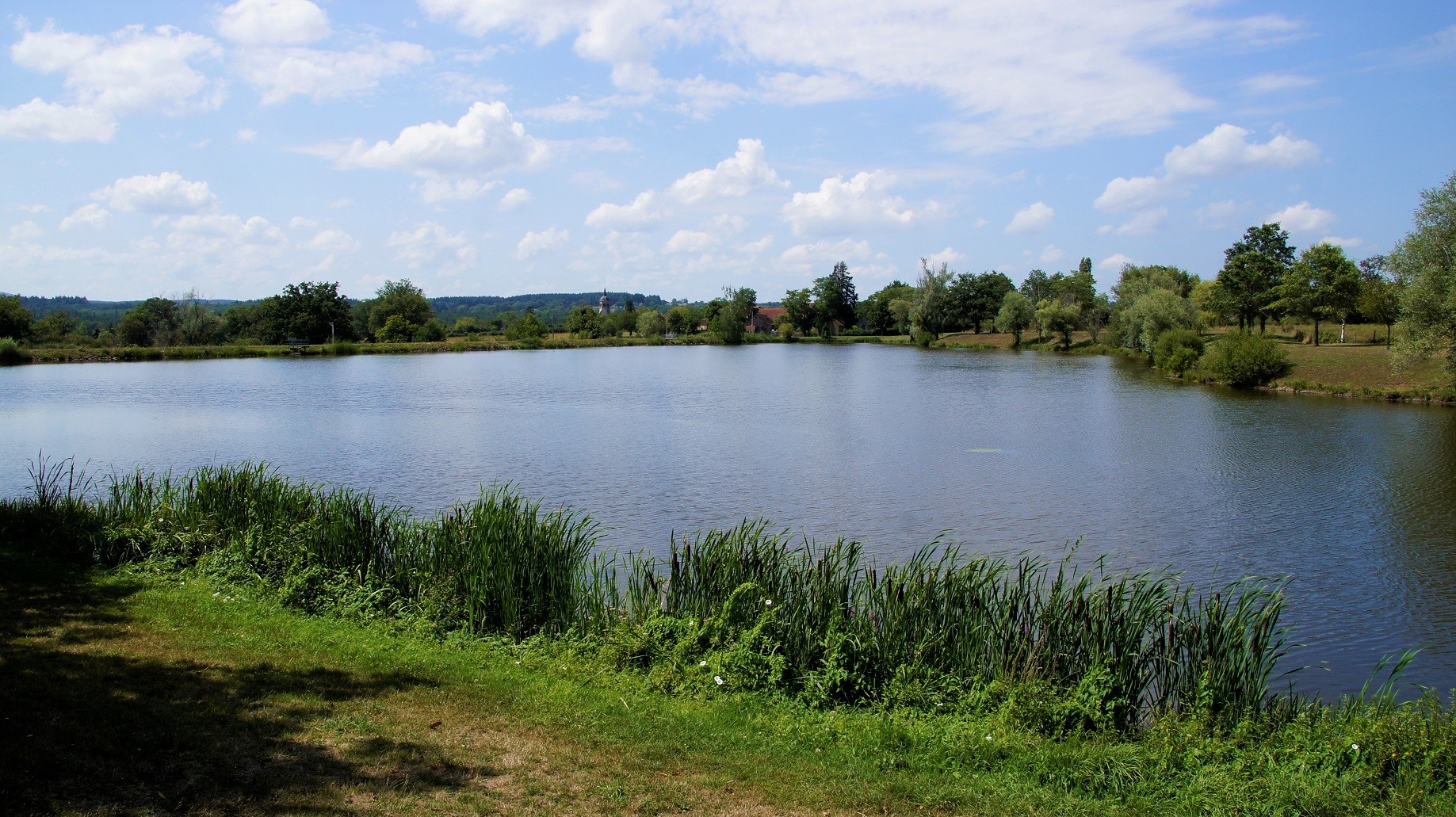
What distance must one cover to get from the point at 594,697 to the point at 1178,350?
62.2 metres

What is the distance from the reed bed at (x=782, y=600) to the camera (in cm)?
852

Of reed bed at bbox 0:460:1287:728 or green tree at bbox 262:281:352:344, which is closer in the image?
reed bed at bbox 0:460:1287:728

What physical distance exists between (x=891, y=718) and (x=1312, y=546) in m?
13.9

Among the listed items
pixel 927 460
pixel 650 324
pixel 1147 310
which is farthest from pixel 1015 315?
pixel 927 460

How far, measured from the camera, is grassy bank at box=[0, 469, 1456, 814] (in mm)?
5957

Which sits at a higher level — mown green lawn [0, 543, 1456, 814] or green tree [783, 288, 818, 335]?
green tree [783, 288, 818, 335]

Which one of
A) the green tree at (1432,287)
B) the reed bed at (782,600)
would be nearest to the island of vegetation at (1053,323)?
the green tree at (1432,287)

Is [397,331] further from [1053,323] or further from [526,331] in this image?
[1053,323]

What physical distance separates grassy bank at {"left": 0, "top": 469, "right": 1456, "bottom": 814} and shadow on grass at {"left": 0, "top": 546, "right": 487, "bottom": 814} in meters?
0.03

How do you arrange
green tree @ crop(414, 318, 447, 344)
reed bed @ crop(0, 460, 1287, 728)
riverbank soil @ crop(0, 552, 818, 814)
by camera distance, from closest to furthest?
1. riverbank soil @ crop(0, 552, 818, 814)
2. reed bed @ crop(0, 460, 1287, 728)
3. green tree @ crop(414, 318, 447, 344)

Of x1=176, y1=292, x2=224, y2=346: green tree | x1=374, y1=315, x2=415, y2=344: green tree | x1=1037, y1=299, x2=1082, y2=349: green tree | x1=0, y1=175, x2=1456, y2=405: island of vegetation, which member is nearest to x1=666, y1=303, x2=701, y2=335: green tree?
x1=0, y1=175, x2=1456, y2=405: island of vegetation

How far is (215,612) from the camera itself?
9.66m

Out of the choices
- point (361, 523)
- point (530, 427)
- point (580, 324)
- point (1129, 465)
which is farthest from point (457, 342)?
point (361, 523)

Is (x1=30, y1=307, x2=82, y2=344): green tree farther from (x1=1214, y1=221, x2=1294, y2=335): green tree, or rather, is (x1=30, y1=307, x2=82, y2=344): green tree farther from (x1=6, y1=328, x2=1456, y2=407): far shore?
(x1=1214, y1=221, x2=1294, y2=335): green tree
